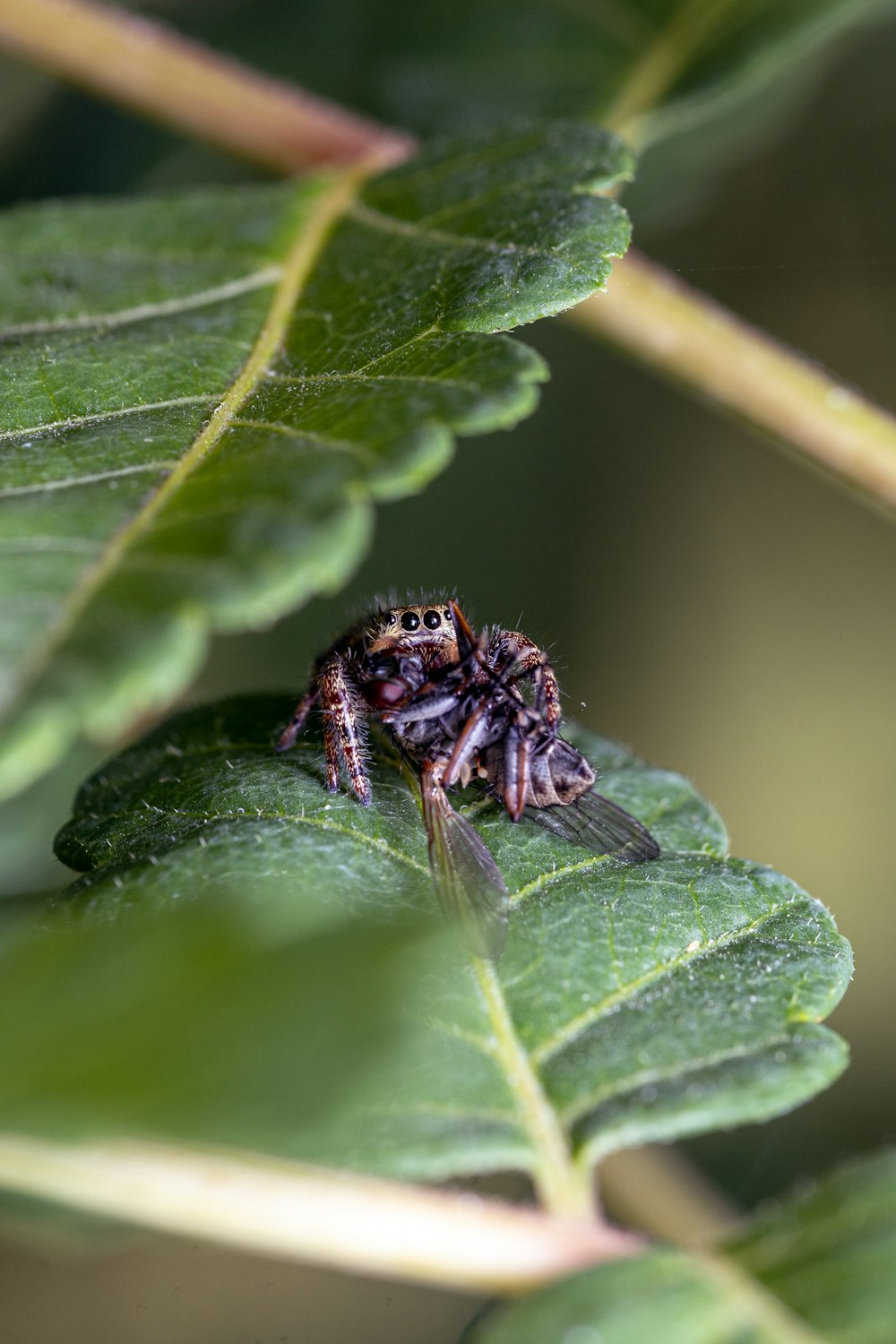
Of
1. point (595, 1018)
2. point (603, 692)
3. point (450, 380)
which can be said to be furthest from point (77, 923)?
point (603, 692)

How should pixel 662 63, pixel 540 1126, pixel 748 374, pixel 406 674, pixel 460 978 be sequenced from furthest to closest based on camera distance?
pixel 662 63 < pixel 406 674 < pixel 748 374 < pixel 460 978 < pixel 540 1126

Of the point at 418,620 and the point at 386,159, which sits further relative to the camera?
the point at 386,159

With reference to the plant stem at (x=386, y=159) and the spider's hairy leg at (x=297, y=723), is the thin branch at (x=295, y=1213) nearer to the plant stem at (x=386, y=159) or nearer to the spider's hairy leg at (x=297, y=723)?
the spider's hairy leg at (x=297, y=723)

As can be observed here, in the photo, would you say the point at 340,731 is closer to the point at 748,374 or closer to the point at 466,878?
the point at 466,878

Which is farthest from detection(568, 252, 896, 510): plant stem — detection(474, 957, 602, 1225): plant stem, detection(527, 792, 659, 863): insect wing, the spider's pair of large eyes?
detection(474, 957, 602, 1225): plant stem

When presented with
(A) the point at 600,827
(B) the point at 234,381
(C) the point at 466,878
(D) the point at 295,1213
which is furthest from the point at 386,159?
(D) the point at 295,1213

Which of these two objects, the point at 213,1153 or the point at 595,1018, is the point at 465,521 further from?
the point at 213,1153

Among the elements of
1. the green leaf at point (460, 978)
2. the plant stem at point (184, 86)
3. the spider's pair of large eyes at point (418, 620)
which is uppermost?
the plant stem at point (184, 86)

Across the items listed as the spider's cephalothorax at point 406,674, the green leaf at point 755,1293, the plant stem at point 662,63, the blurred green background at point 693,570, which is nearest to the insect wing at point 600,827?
the spider's cephalothorax at point 406,674
